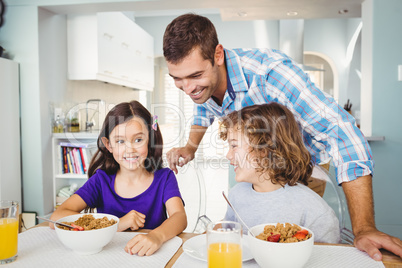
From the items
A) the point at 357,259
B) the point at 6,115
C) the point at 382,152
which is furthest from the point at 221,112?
the point at 6,115

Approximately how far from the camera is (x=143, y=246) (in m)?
0.84

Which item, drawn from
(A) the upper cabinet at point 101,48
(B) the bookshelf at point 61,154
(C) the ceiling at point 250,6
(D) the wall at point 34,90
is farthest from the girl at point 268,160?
(A) the upper cabinet at point 101,48

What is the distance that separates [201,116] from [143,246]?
1102mm

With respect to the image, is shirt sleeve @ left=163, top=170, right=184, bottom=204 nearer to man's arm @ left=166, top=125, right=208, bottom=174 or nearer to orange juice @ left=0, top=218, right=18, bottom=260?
man's arm @ left=166, top=125, right=208, bottom=174

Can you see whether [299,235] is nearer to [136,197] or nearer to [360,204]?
[360,204]

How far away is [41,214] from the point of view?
304 centimetres

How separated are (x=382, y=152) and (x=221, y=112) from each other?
1.64 meters

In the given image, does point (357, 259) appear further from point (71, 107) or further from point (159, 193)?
point (71, 107)

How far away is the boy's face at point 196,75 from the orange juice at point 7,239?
76cm

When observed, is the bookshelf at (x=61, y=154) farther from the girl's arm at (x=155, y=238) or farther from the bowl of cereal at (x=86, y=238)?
the bowl of cereal at (x=86, y=238)

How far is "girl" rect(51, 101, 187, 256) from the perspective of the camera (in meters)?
1.34

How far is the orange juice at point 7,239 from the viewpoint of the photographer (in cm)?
79

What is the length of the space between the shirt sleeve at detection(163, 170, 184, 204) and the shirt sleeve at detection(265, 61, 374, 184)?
1.63 ft

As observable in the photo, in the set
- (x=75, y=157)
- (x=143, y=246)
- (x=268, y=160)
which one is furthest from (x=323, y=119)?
(x=75, y=157)
